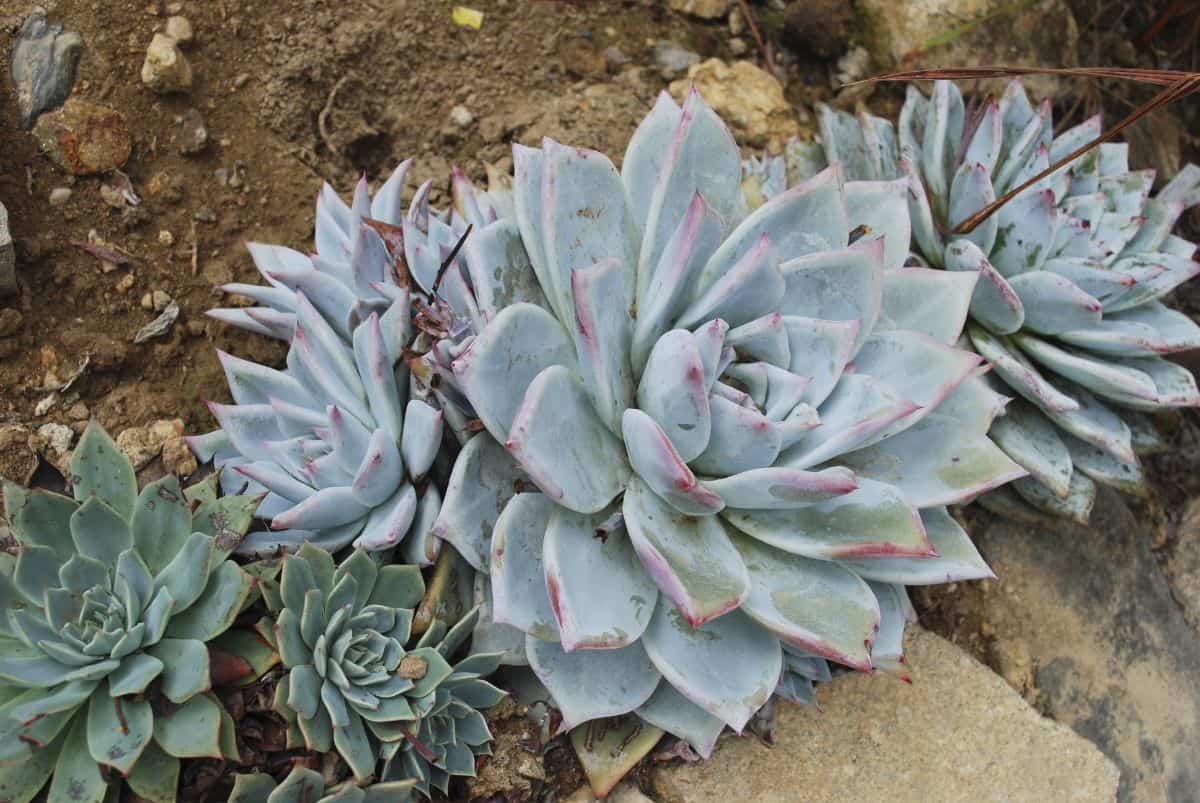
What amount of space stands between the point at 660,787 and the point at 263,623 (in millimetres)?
791

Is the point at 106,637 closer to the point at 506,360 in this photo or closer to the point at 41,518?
the point at 41,518

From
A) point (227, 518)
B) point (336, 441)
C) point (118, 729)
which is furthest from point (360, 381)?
point (118, 729)

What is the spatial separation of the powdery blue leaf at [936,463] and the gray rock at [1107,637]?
2.23ft

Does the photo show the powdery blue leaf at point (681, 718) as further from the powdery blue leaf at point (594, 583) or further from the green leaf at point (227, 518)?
the green leaf at point (227, 518)

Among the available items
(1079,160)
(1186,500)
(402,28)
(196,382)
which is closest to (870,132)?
(1079,160)

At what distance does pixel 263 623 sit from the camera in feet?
4.65

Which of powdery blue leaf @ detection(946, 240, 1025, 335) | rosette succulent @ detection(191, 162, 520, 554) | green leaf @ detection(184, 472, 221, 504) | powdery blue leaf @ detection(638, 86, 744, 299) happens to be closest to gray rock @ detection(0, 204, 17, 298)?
rosette succulent @ detection(191, 162, 520, 554)

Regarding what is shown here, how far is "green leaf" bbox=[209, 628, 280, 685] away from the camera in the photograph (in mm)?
1438

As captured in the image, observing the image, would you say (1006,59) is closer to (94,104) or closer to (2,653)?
(94,104)

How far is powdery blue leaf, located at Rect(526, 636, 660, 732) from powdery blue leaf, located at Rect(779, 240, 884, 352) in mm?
600

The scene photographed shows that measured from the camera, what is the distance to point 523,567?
56.6 inches

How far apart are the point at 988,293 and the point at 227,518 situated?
5.19ft

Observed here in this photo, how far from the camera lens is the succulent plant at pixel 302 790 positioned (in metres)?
1.32

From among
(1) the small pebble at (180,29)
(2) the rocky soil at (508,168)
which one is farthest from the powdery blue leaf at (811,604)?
(1) the small pebble at (180,29)
